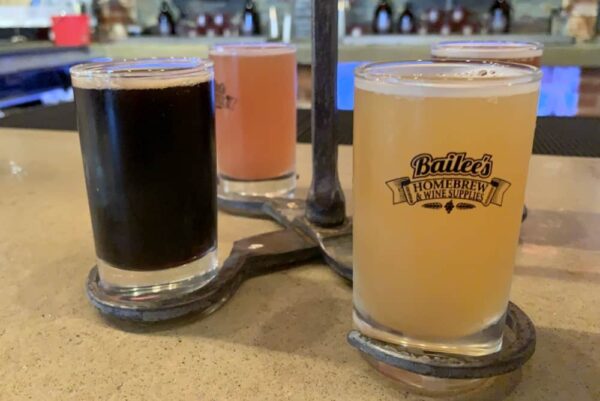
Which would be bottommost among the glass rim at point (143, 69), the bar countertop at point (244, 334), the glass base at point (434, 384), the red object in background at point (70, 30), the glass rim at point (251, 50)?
the bar countertop at point (244, 334)

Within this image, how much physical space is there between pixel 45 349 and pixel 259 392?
18cm

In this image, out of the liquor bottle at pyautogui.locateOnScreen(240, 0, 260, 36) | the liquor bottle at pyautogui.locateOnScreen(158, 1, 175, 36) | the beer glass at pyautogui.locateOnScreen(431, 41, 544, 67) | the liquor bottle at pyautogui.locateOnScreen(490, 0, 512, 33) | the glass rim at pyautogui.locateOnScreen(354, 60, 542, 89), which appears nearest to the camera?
the glass rim at pyautogui.locateOnScreen(354, 60, 542, 89)

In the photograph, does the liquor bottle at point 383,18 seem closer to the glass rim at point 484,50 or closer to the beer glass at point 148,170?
the glass rim at point 484,50

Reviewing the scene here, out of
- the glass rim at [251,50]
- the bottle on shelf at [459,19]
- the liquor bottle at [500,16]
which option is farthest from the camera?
the bottle on shelf at [459,19]

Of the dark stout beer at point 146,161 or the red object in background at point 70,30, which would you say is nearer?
the dark stout beer at point 146,161

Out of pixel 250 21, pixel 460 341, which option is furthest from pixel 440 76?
pixel 250 21

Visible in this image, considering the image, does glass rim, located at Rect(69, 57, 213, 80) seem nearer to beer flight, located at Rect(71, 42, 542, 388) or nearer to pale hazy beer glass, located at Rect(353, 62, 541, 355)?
beer flight, located at Rect(71, 42, 542, 388)

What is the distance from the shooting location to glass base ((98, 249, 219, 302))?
0.51 metres

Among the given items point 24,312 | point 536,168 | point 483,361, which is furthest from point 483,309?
point 536,168

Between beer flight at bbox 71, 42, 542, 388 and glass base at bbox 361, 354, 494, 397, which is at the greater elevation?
beer flight at bbox 71, 42, 542, 388

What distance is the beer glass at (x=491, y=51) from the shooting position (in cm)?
60

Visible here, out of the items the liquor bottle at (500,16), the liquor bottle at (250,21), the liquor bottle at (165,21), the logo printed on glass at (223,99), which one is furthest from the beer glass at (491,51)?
the liquor bottle at (165,21)

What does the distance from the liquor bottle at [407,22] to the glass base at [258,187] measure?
102 inches

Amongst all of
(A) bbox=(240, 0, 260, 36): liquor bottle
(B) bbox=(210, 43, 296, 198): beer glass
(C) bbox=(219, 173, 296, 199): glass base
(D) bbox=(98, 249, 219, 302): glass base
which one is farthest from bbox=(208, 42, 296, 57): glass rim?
(A) bbox=(240, 0, 260, 36): liquor bottle
